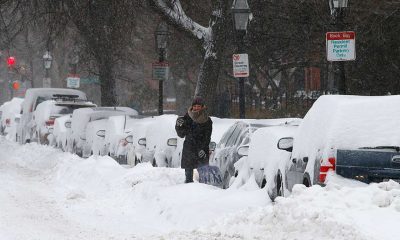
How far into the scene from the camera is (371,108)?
358 inches

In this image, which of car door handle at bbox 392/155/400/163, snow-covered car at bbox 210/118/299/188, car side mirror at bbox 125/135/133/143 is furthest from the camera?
car side mirror at bbox 125/135/133/143

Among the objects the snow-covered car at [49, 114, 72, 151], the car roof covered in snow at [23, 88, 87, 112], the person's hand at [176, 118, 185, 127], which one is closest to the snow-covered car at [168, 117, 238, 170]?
the person's hand at [176, 118, 185, 127]

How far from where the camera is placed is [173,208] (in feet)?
35.9

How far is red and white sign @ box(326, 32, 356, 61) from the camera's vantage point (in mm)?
14719

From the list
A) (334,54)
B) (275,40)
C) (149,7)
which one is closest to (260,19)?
(275,40)

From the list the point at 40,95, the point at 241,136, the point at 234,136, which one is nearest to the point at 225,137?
the point at 234,136

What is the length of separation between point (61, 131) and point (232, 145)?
12346 mm

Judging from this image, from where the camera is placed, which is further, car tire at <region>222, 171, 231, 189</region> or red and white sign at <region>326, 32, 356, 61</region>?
red and white sign at <region>326, 32, 356, 61</region>

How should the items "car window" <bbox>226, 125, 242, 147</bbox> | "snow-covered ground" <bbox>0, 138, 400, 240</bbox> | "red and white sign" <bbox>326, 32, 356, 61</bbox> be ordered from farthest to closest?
"red and white sign" <bbox>326, 32, 356, 61</bbox> < "car window" <bbox>226, 125, 242, 147</bbox> < "snow-covered ground" <bbox>0, 138, 400, 240</bbox>

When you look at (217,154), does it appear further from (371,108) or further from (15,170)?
(15,170)

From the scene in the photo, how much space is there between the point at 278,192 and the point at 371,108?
2204mm

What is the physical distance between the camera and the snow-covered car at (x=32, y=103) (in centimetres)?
2900

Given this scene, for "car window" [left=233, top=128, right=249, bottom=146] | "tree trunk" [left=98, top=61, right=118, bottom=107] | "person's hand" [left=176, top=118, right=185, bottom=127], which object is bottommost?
"car window" [left=233, top=128, right=249, bottom=146]

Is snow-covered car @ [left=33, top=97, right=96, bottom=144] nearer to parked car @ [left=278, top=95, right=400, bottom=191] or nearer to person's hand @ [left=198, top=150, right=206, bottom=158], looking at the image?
person's hand @ [left=198, top=150, right=206, bottom=158]
